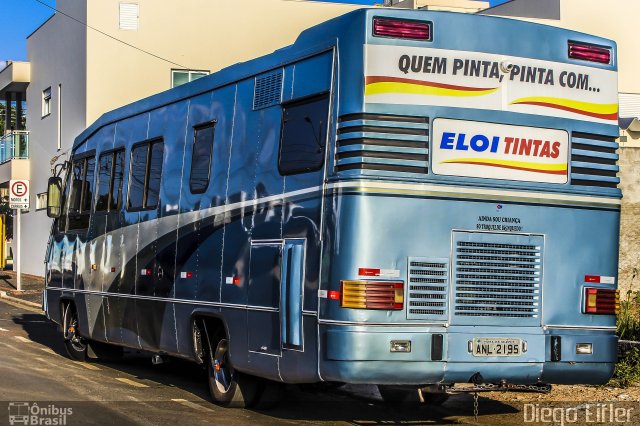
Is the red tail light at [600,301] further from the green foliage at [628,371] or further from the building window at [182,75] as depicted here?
the building window at [182,75]

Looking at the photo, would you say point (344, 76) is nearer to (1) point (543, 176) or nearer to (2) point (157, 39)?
(1) point (543, 176)

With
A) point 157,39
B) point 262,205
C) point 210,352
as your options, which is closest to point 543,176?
point 262,205

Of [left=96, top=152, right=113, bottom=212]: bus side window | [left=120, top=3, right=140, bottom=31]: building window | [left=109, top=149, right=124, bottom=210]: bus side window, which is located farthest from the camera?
[left=120, top=3, right=140, bottom=31]: building window

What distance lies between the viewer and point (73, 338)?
1559cm

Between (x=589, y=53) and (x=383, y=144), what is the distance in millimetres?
2416

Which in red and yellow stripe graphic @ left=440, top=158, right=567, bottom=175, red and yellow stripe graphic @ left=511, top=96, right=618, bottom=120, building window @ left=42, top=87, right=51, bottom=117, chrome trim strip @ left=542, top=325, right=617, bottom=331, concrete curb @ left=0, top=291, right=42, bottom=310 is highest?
building window @ left=42, top=87, right=51, bottom=117

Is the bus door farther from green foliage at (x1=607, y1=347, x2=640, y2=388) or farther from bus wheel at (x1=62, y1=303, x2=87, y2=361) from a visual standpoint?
bus wheel at (x1=62, y1=303, x2=87, y2=361)

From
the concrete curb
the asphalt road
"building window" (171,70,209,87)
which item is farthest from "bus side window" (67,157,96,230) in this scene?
"building window" (171,70,209,87)

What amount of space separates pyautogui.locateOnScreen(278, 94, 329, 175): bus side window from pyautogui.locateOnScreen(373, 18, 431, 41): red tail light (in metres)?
0.74

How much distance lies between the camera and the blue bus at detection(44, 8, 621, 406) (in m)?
8.80

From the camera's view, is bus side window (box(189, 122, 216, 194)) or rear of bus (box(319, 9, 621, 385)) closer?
rear of bus (box(319, 9, 621, 385))

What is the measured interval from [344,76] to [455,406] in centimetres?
437

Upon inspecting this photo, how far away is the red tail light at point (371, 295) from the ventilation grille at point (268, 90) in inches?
88.2

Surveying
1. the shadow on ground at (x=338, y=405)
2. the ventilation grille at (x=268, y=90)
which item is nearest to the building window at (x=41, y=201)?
the shadow on ground at (x=338, y=405)
